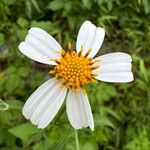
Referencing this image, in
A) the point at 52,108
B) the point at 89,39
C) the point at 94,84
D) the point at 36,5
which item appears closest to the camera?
the point at 52,108

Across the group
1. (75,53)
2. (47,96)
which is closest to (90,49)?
(75,53)

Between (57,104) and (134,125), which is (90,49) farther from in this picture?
(134,125)

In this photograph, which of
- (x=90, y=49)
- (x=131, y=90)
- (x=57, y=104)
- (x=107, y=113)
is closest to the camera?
(x=57, y=104)

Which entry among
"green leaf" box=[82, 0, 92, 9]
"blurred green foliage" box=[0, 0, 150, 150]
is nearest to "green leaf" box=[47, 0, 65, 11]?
"blurred green foliage" box=[0, 0, 150, 150]

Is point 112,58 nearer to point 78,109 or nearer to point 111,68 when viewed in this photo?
point 111,68

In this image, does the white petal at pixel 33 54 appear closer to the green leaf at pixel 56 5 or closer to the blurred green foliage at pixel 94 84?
the blurred green foliage at pixel 94 84

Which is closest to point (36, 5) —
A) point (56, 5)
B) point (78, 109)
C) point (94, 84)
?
point (56, 5)
